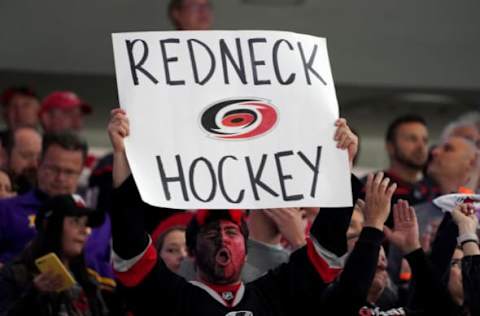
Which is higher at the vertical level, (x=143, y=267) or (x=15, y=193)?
(x=15, y=193)

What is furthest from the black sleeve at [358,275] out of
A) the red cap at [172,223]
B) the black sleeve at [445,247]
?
the red cap at [172,223]

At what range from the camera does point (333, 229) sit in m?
7.40

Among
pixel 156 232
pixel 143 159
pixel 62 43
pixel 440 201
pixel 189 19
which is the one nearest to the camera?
pixel 143 159

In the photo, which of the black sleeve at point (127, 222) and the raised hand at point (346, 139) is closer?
the black sleeve at point (127, 222)

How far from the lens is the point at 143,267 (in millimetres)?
7270

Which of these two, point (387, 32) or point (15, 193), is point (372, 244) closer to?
point (15, 193)

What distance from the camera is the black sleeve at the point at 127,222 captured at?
7.19 metres

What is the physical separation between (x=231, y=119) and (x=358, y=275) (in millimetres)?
946

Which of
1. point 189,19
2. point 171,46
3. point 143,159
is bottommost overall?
point 143,159

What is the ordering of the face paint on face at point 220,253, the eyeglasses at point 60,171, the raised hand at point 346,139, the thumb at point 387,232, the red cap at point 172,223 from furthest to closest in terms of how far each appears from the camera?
1. the eyeglasses at point 60,171
2. the red cap at point 172,223
3. the thumb at point 387,232
4. the face paint on face at point 220,253
5. the raised hand at point 346,139

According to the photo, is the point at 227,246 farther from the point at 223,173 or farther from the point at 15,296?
the point at 15,296

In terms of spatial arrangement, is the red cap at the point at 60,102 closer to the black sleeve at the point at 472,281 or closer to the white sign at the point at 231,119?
the white sign at the point at 231,119

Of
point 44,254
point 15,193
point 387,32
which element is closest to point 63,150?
point 15,193

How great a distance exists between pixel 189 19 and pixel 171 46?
3.06 m
